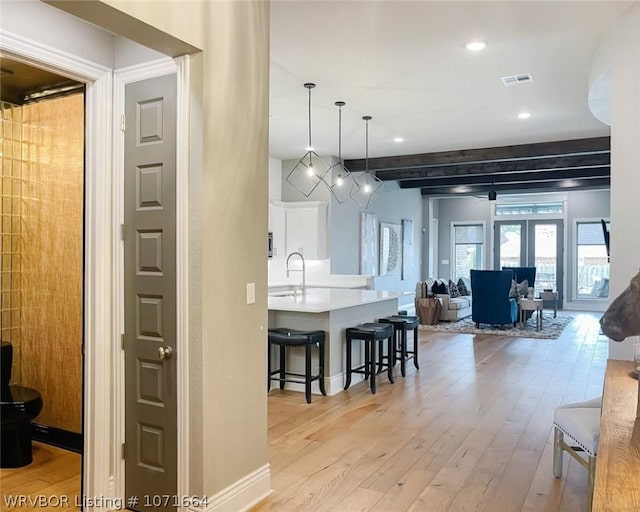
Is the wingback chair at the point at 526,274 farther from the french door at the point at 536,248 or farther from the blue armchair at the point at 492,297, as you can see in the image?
the blue armchair at the point at 492,297

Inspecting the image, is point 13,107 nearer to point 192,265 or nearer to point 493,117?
point 192,265

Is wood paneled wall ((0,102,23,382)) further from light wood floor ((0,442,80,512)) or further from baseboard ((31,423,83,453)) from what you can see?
light wood floor ((0,442,80,512))

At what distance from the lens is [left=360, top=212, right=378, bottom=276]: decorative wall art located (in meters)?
9.84

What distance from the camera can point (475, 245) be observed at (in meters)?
14.3

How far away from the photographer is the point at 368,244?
1014 cm

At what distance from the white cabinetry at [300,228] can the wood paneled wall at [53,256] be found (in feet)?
16.2

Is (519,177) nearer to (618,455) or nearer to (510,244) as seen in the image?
(510,244)

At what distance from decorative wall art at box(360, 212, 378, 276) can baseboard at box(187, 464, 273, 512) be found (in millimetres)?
7109

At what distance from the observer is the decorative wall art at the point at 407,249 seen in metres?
12.1

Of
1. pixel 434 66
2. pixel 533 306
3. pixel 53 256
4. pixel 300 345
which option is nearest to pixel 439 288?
pixel 533 306

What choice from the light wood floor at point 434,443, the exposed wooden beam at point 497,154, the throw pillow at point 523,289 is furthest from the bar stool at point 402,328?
the throw pillow at point 523,289

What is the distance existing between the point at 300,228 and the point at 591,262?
818 centimetres

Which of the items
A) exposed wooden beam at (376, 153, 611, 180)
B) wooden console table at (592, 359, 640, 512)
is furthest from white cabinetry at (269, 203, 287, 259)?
wooden console table at (592, 359, 640, 512)

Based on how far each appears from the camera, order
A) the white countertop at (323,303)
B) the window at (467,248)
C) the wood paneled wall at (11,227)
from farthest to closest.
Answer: the window at (467,248) → the white countertop at (323,303) → the wood paneled wall at (11,227)
